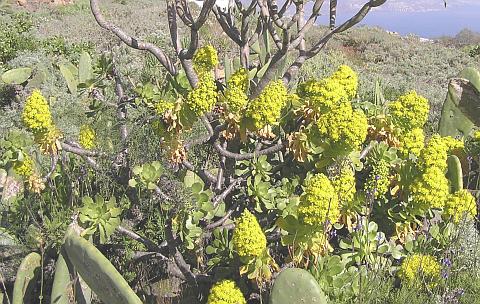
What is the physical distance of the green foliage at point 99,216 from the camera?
2.14 m

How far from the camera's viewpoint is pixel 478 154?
9.45 ft

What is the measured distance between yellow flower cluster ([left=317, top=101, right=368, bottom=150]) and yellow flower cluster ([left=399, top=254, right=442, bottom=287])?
0.58 m

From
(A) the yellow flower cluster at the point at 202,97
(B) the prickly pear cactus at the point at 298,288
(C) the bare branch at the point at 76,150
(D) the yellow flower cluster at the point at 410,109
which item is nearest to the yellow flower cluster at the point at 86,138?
(C) the bare branch at the point at 76,150

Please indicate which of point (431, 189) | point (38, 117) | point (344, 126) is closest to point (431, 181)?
point (431, 189)

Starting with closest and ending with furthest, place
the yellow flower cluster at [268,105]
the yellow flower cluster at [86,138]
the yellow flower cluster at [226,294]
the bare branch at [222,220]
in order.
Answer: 1. the yellow flower cluster at [226,294]
2. the yellow flower cluster at [268,105]
3. the bare branch at [222,220]
4. the yellow flower cluster at [86,138]

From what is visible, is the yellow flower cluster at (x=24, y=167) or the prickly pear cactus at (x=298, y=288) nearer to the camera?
the prickly pear cactus at (x=298, y=288)

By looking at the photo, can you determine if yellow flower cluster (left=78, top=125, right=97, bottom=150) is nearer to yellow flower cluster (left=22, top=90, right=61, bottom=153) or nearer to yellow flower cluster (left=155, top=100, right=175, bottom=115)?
yellow flower cluster (left=22, top=90, right=61, bottom=153)

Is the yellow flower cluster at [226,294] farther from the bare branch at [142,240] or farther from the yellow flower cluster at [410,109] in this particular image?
the yellow flower cluster at [410,109]

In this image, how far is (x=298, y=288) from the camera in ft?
5.84

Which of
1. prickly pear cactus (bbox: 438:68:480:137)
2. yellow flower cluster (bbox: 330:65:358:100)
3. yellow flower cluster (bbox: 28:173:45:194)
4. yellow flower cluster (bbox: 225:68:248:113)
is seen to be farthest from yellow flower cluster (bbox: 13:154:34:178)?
prickly pear cactus (bbox: 438:68:480:137)

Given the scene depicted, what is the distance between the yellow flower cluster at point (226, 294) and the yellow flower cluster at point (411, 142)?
98 centimetres

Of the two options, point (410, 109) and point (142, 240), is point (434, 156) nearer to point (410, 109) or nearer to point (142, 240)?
point (410, 109)

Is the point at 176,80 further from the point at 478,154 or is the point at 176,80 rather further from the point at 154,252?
the point at 478,154

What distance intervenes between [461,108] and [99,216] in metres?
2.21
